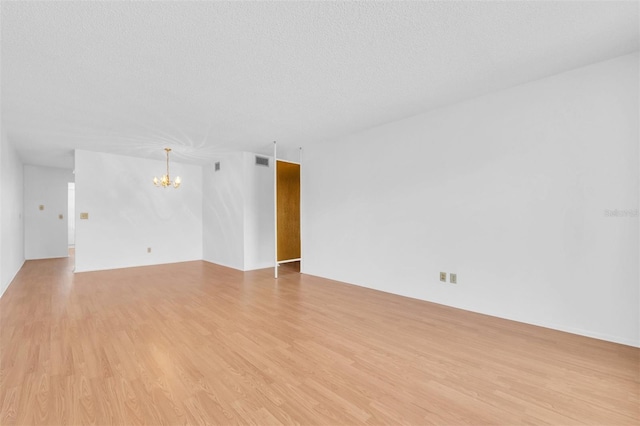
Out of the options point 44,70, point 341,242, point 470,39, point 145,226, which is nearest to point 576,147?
point 470,39

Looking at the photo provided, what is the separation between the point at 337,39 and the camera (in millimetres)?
2178

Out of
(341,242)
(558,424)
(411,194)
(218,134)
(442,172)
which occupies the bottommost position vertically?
(558,424)

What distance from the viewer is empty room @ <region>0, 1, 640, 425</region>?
1.80 m

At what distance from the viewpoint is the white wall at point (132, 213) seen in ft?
18.7

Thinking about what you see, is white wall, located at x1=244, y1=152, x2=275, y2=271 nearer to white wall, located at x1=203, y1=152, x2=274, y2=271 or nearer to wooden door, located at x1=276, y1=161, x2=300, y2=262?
white wall, located at x1=203, y1=152, x2=274, y2=271

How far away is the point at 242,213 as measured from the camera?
5.91m

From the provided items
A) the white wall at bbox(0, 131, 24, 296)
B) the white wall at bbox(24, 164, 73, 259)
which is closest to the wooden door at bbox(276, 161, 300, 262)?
the white wall at bbox(0, 131, 24, 296)

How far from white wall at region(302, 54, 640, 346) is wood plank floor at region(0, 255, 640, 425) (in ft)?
1.03

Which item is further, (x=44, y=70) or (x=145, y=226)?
(x=145, y=226)

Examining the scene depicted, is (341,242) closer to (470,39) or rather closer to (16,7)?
(470,39)

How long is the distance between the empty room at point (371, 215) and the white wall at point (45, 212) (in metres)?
3.19

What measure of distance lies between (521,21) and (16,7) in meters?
3.33

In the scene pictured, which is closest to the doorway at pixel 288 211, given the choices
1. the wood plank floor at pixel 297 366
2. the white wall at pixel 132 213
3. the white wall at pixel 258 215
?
the white wall at pixel 258 215

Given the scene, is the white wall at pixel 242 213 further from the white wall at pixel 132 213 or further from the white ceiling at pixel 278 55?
the white ceiling at pixel 278 55
